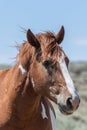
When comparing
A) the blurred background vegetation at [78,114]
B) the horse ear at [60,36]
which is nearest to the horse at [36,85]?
the horse ear at [60,36]

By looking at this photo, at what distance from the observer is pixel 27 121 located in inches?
326

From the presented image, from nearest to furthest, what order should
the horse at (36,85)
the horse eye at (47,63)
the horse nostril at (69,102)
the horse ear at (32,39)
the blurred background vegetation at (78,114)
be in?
1. the horse nostril at (69,102)
2. the horse at (36,85)
3. the horse eye at (47,63)
4. the horse ear at (32,39)
5. the blurred background vegetation at (78,114)

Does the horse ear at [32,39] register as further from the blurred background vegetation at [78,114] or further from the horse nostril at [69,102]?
the blurred background vegetation at [78,114]

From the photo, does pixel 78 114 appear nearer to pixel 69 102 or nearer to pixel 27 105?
pixel 27 105

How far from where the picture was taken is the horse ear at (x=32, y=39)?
26.5 ft

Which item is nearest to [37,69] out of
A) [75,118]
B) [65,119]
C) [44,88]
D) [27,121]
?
[44,88]

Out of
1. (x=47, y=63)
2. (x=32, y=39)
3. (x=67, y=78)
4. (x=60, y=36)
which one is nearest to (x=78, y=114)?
(x=60, y=36)

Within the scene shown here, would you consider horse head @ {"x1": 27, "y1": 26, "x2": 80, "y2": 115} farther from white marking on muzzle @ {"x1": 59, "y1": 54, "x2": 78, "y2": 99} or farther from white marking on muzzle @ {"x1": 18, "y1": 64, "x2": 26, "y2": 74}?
white marking on muzzle @ {"x1": 18, "y1": 64, "x2": 26, "y2": 74}

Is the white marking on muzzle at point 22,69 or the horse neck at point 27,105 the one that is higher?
the white marking on muzzle at point 22,69

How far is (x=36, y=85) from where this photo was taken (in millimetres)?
7988

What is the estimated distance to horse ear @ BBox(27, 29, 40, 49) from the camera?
8.08m

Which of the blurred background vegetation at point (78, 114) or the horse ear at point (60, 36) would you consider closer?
the horse ear at point (60, 36)

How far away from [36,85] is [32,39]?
0.59m

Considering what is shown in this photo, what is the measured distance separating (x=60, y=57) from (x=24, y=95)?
2.62ft
